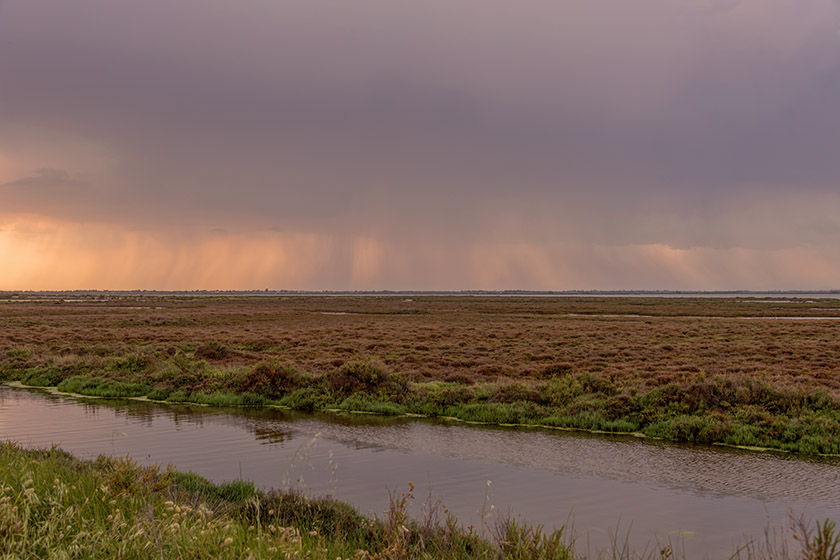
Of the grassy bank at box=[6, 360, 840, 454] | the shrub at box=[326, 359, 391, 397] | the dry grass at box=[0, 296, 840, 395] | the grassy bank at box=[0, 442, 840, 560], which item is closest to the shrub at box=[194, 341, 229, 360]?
the dry grass at box=[0, 296, 840, 395]

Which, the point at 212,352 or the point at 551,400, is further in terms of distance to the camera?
the point at 212,352

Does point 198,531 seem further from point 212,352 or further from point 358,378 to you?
point 212,352

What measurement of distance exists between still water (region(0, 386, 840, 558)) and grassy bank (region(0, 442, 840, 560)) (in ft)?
2.54

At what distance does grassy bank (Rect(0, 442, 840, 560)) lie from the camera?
5512mm

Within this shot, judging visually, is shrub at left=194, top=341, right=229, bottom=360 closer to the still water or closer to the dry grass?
the dry grass

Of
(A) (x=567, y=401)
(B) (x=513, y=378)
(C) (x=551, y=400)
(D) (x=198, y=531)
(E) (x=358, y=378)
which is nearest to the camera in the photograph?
(D) (x=198, y=531)

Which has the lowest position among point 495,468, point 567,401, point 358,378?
point 495,468

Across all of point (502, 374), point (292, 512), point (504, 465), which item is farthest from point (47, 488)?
point (502, 374)

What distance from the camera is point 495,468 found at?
13.5 meters

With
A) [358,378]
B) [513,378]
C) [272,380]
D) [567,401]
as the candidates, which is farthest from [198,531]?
[513,378]

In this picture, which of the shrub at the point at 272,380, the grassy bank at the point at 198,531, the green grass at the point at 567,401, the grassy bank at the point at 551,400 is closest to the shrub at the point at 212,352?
the grassy bank at the point at 551,400

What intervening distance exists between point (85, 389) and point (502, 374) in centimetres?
1891

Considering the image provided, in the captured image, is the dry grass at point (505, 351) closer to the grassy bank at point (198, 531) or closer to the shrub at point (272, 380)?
the shrub at point (272, 380)

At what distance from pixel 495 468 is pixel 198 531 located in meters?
8.55
